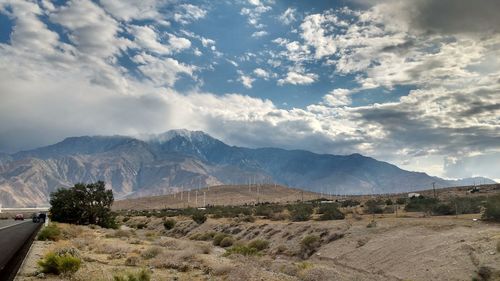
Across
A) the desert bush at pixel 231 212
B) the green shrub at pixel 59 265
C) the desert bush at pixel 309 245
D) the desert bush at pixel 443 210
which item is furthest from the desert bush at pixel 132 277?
the desert bush at pixel 231 212

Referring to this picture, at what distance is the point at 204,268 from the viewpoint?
2400cm

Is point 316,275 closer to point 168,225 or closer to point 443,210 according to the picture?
point 443,210

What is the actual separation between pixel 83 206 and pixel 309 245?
3948 cm

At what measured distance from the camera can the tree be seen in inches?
2598

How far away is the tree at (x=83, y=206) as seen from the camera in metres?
66.0

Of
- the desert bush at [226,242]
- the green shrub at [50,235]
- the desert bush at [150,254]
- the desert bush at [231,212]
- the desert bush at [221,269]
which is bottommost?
the desert bush at [226,242]

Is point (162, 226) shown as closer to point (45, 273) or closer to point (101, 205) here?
point (101, 205)

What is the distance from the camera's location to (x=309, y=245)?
4059 cm

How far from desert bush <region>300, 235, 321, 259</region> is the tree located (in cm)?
3615

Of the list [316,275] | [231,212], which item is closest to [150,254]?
[316,275]

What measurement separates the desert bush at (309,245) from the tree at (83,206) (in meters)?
36.1

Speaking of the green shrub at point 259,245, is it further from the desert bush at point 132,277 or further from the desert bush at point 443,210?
the desert bush at point 132,277

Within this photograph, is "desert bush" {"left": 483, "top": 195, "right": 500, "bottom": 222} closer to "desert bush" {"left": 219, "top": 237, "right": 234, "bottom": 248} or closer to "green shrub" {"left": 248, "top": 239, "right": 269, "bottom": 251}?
"green shrub" {"left": 248, "top": 239, "right": 269, "bottom": 251}

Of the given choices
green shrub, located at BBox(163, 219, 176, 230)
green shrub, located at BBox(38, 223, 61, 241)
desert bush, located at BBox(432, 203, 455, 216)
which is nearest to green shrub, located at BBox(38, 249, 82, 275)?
green shrub, located at BBox(38, 223, 61, 241)
